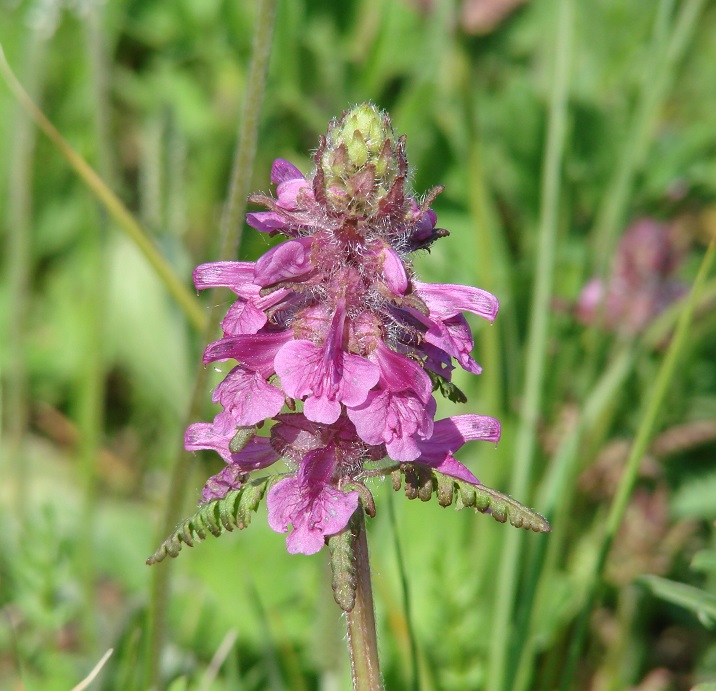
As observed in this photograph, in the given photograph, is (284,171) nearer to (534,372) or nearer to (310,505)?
(310,505)

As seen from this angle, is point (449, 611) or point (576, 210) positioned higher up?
point (576, 210)

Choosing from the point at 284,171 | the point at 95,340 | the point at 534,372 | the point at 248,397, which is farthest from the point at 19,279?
the point at 248,397

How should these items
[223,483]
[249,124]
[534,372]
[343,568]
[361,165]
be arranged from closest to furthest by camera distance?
[343,568], [361,165], [223,483], [249,124], [534,372]

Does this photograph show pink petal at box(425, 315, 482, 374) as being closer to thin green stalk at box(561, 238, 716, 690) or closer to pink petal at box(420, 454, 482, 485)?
pink petal at box(420, 454, 482, 485)

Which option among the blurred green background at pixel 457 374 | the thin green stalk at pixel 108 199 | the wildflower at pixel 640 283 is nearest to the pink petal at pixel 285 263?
the blurred green background at pixel 457 374

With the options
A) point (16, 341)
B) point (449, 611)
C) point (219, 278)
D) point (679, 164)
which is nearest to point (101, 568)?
point (16, 341)

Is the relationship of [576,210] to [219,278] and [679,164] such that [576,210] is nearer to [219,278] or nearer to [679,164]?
[679,164]

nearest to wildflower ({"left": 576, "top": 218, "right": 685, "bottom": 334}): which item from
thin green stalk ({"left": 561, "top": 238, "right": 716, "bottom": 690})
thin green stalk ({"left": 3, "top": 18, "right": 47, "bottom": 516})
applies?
thin green stalk ({"left": 561, "top": 238, "right": 716, "bottom": 690})
